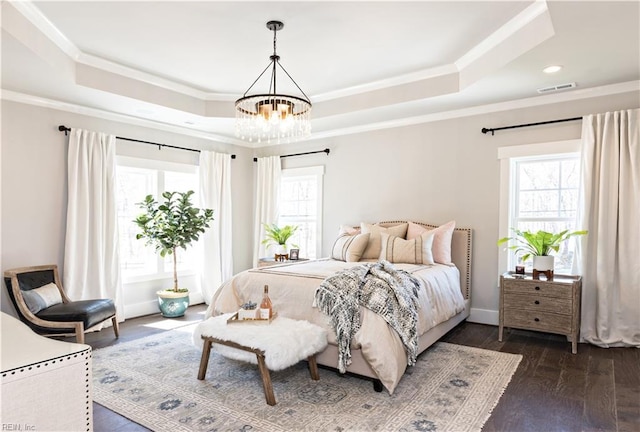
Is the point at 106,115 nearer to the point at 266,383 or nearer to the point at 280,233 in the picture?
the point at 280,233

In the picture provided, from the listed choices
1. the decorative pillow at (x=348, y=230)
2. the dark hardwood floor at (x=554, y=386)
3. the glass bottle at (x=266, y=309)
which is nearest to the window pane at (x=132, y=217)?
the dark hardwood floor at (x=554, y=386)

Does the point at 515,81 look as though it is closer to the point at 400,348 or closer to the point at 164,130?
the point at 400,348

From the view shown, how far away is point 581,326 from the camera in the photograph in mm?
3906

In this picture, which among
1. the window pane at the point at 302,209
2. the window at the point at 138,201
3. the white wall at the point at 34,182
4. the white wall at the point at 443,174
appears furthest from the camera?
the window pane at the point at 302,209

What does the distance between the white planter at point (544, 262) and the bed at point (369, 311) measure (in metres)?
0.80

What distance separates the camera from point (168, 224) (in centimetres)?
489

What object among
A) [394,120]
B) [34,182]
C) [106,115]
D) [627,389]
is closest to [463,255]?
[394,120]

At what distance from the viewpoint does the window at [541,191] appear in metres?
4.23

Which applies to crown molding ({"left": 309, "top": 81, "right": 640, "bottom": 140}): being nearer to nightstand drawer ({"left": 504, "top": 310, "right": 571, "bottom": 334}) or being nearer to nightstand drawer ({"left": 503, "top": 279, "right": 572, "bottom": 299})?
nightstand drawer ({"left": 503, "top": 279, "right": 572, "bottom": 299})

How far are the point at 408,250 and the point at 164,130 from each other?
3564 mm

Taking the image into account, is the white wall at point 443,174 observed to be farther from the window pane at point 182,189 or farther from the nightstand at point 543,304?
the window pane at point 182,189

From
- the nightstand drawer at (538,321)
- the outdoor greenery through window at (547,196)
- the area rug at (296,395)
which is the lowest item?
the area rug at (296,395)

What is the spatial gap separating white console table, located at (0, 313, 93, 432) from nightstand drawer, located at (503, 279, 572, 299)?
3.61 m

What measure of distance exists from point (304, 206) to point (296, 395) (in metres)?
3.77
